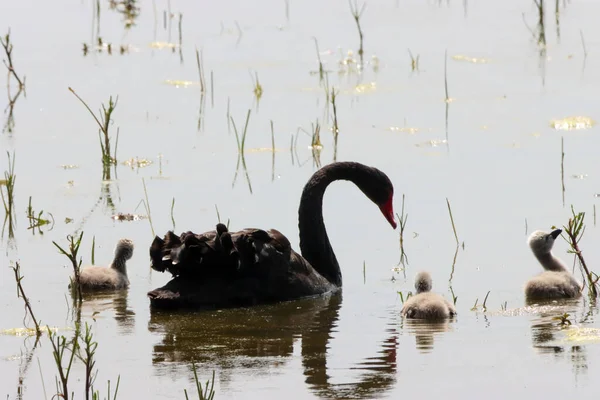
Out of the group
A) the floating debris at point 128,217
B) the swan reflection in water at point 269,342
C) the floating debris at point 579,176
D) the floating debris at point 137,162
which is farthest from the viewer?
the floating debris at point 137,162

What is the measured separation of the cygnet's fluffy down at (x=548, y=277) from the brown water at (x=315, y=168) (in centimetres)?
15

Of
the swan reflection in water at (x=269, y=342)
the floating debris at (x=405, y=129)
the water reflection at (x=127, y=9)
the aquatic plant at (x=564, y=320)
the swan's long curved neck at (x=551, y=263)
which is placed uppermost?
the water reflection at (x=127, y=9)

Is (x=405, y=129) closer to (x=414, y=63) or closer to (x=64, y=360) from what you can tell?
(x=414, y=63)

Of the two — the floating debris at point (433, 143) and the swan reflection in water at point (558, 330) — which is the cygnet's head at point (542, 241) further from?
the floating debris at point (433, 143)

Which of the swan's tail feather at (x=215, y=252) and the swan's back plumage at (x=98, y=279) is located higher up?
the swan's tail feather at (x=215, y=252)

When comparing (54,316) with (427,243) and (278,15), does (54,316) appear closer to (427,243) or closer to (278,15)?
(427,243)

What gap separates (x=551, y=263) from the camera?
1072 centimetres

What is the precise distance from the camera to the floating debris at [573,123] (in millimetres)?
15656

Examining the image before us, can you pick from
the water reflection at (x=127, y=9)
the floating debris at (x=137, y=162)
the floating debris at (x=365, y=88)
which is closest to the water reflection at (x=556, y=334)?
the floating debris at (x=137, y=162)

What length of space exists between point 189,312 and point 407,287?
161 centimetres

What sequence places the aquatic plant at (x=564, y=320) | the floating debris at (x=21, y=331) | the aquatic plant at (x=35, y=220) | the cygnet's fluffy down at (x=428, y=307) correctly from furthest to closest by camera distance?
1. the aquatic plant at (x=35, y=220)
2. the cygnet's fluffy down at (x=428, y=307)
3. the floating debris at (x=21, y=331)
4. the aquatic plant at (x=564, y=320)

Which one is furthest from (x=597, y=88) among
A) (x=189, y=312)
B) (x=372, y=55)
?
(x=189, y=312)

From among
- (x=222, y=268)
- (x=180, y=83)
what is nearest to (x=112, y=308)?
(x=222, y=268)

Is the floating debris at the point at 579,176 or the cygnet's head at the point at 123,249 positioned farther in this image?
the floating debris at the point at 579,176
